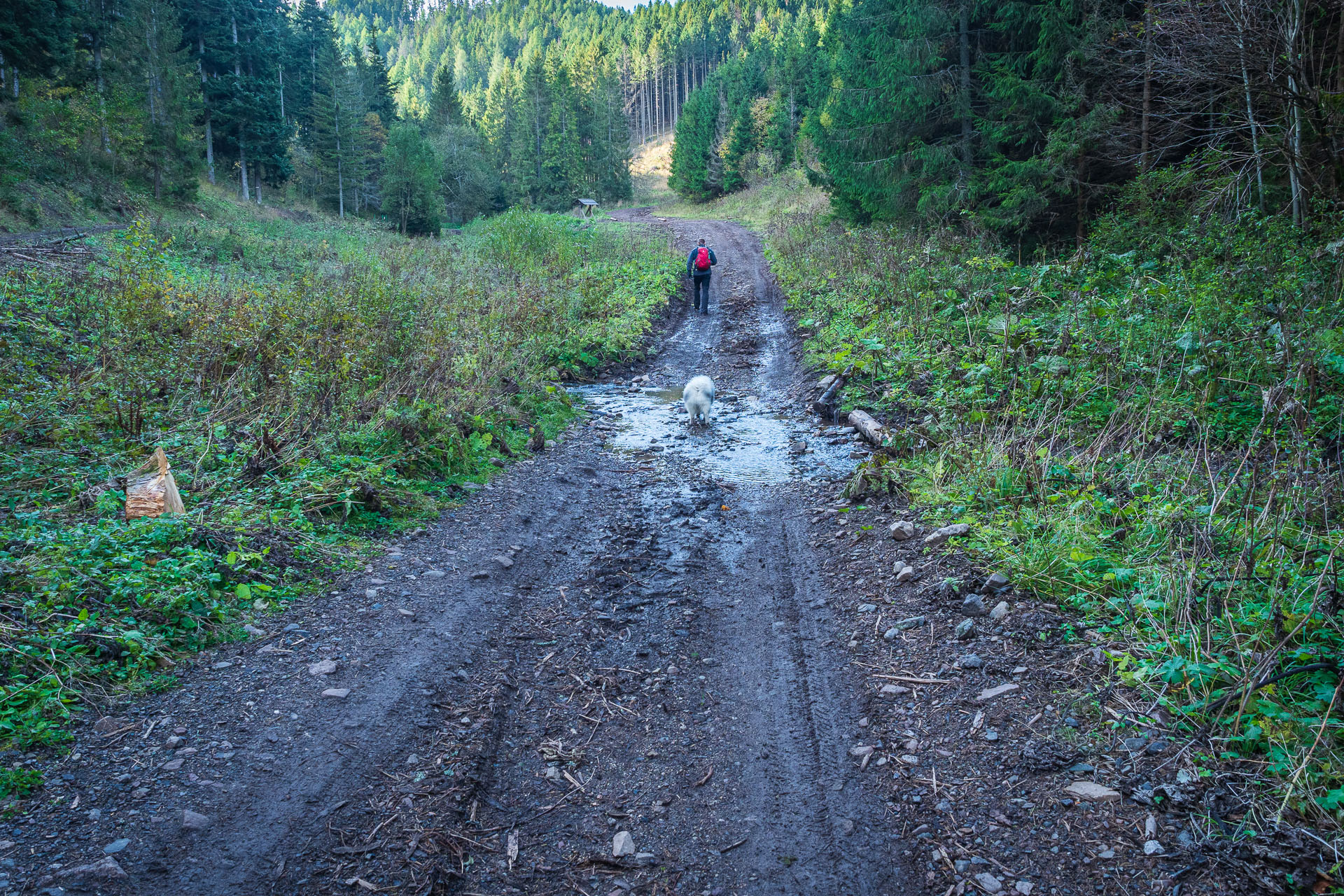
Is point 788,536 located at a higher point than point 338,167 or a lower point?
lower

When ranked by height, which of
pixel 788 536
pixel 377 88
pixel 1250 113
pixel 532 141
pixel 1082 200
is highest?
pixel 377 88

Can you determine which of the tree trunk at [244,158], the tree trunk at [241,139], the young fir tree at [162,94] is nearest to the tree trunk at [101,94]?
the young fir tree at [162,94]

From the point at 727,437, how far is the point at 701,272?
1021 centimetres

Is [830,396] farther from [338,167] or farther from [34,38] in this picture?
[338,167]

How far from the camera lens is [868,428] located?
8359mm

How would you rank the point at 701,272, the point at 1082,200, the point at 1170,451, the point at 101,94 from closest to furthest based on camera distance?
the point at 1170,451 < the point at 1082,200 < the point at 701,272 < the point at 101,94

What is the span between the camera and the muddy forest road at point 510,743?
106 inches

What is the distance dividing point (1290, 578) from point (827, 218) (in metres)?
22.3

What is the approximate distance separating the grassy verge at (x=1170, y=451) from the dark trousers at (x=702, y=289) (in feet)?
25.0

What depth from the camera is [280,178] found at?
4397 cm

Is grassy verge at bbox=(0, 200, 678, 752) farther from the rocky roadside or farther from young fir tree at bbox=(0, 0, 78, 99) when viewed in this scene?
young fir tree at bbox=(0, 0, 78, 99)

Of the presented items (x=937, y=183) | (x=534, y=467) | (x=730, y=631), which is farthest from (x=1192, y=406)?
(x=937, y=183)

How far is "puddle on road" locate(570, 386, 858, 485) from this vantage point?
782cm

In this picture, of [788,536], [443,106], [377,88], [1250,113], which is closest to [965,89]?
[1250,113]
